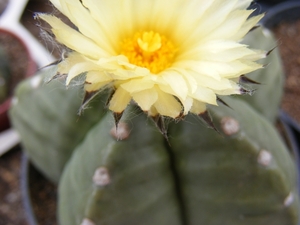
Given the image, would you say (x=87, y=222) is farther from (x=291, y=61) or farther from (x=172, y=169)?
(x=291, y=61)

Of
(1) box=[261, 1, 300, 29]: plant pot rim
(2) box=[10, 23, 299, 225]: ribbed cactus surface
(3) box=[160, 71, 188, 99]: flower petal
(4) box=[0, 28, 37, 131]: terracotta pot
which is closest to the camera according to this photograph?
(3) box=[160, 71, 188, 99]: flower petal

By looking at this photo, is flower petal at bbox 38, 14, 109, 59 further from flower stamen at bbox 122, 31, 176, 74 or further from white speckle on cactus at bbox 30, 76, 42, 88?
white speckle on cactus at bbox 30, 76, 42, 88

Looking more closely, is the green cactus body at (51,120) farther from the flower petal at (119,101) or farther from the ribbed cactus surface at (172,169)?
the flower petal at (119,101)

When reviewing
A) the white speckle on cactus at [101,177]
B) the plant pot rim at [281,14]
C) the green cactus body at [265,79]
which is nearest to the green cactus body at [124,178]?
the white speckle on cactus at [101,177]

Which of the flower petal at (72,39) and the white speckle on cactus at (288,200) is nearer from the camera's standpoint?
the flower petal at (72,39)

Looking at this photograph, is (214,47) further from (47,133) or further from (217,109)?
(47,133)

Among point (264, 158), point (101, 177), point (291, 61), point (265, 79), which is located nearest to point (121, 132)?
point (101, 177)

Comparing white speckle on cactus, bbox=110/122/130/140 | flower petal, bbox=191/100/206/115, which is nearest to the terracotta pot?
white speckle on cactus, bbox=110/122/130/140
